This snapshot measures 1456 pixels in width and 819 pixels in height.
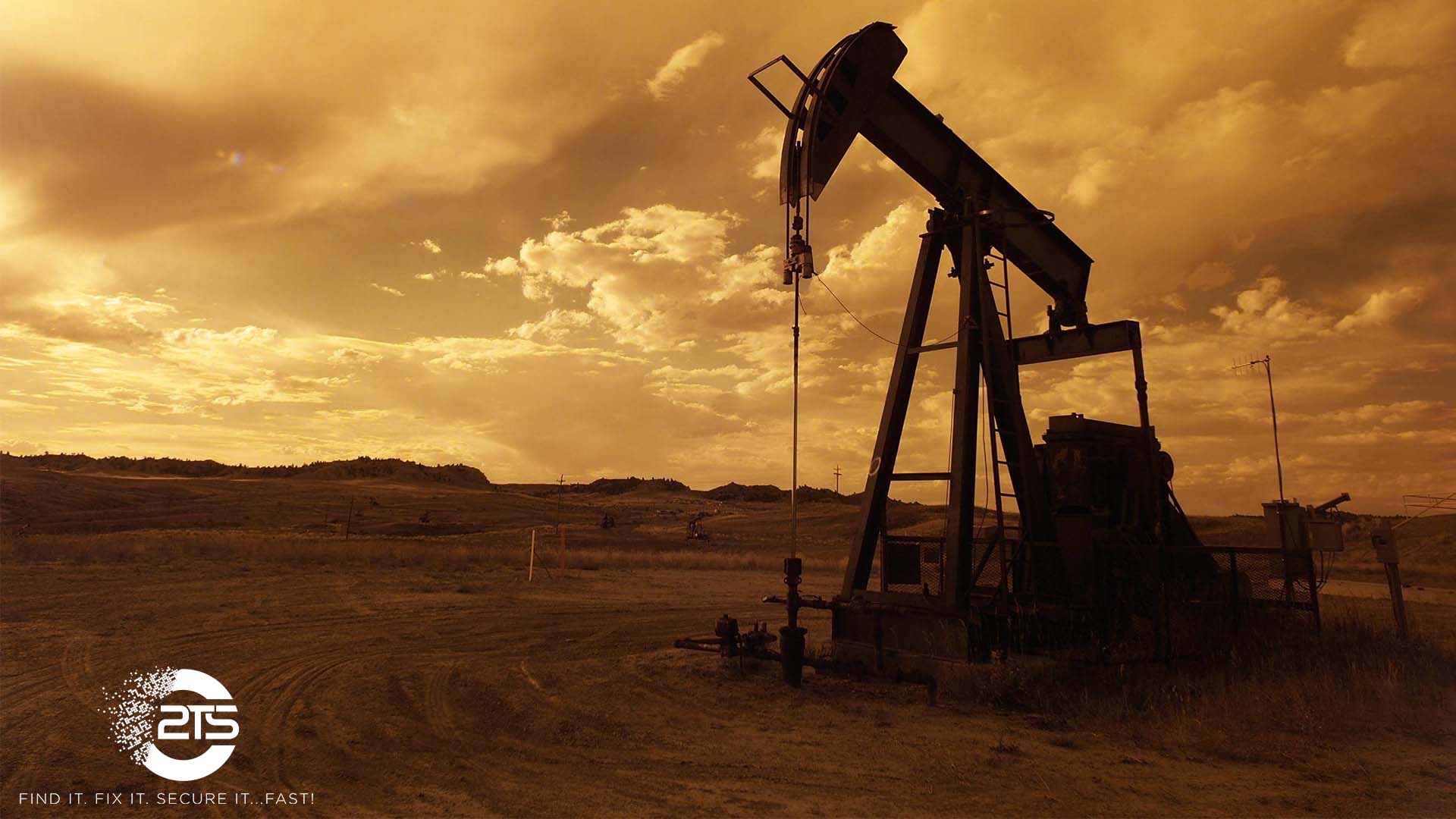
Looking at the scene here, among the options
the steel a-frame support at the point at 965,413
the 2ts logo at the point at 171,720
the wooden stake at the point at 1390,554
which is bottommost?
the 2ts logo at the point at 171,720

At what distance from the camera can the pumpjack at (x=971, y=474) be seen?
8.09m

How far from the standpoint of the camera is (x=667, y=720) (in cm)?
683

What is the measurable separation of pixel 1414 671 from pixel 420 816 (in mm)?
10061

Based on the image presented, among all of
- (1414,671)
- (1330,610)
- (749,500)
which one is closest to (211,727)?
(1414,671)

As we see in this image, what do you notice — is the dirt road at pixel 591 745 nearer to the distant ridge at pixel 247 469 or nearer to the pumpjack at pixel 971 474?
the pumpjack at pixel 971 474

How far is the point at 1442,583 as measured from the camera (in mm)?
26625

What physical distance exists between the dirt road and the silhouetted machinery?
2.87 ft

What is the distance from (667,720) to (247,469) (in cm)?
11715

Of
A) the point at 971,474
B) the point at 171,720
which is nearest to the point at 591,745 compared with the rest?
the point at 171,720

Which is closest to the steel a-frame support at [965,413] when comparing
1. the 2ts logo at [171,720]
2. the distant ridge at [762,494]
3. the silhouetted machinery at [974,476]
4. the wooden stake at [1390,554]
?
the silhouetted machinery at [974,476]

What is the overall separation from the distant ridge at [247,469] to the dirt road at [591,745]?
3542 inches

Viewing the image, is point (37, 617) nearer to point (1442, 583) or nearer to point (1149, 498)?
point (1149, 498)

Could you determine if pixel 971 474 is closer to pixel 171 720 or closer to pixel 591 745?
pixel 591 745

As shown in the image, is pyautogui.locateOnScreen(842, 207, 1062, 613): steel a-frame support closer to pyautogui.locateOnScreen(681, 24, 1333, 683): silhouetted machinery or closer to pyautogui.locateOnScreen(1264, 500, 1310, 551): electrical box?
pyautogui.locateOnScreen(681, 24, 1333, 683): silhouetted machinery
